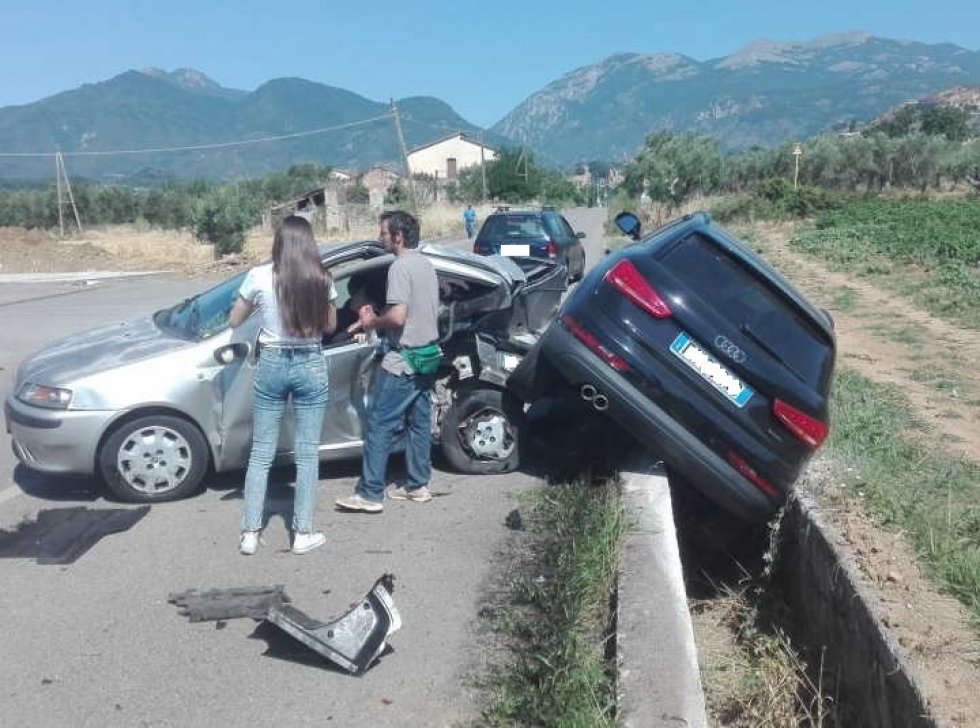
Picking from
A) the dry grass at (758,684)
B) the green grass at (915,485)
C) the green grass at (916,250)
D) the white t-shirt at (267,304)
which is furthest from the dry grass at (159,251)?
the dry grass at (758,684)

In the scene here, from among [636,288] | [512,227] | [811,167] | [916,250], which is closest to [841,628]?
[636,288]

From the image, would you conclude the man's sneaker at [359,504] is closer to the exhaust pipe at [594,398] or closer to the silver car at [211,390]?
the silver car at [211,390]

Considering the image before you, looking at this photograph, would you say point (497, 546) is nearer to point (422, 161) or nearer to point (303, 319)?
point (303, 319)

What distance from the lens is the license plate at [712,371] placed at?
5.71 meters

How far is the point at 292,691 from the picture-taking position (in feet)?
14.0

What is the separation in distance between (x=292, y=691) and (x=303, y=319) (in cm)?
212

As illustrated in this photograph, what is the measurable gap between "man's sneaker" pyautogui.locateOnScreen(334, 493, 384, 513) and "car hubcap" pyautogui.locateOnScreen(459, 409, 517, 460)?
113cm

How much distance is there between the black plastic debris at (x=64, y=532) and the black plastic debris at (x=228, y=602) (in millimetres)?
1060

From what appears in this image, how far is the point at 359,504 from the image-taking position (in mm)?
6508

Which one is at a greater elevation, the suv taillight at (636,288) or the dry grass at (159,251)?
the suv taillight at (636,288)

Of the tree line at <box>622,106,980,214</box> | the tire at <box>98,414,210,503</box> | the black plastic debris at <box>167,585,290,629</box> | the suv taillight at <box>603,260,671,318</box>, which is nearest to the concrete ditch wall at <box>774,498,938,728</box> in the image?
the suv taillight at <box>603,260,671,318</box>

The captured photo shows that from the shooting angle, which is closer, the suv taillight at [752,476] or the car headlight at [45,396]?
the suv taillight at [752,476]

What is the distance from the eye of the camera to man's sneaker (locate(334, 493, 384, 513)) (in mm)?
6500

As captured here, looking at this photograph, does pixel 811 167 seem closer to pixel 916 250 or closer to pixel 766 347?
pixel 916 250
